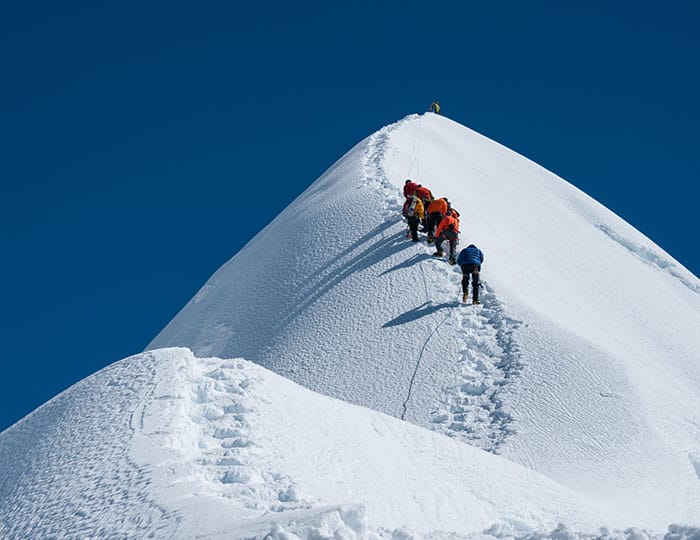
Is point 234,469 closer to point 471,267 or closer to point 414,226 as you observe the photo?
point 471,267

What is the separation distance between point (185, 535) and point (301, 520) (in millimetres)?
1100

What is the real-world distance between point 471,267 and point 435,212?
2.52 m

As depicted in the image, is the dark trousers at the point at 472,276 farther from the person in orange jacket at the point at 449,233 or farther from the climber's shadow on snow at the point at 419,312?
the person in orange jacket at the point at 449,233

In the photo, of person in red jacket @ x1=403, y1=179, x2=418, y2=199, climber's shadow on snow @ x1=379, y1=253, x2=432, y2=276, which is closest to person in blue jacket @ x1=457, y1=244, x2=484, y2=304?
climber's shadow on snow @ x1=379, y1=253, x2=432, y2=276

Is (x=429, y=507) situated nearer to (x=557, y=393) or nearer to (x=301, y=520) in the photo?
(x=301, y=520)

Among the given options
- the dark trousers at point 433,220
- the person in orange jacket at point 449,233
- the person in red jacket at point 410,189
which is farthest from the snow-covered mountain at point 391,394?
the person in red jacket at point 410,189

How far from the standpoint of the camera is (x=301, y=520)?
770 cm

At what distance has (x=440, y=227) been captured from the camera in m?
19.6

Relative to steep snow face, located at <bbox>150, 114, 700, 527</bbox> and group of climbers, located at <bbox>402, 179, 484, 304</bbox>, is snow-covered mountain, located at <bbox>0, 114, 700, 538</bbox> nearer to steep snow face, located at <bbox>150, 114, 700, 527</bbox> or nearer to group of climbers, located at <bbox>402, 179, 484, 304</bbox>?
steep snow face, located at <bbox>150, 114, 700, 527</bbox>

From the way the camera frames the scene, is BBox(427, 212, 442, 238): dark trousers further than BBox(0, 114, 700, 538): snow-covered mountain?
Yes

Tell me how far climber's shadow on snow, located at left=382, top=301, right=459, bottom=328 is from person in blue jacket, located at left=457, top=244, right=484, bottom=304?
38cm

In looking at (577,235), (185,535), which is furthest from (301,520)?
(577,235)

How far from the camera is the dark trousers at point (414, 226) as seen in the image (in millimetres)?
20658

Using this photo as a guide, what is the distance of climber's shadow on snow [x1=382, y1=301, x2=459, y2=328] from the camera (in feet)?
58.8
